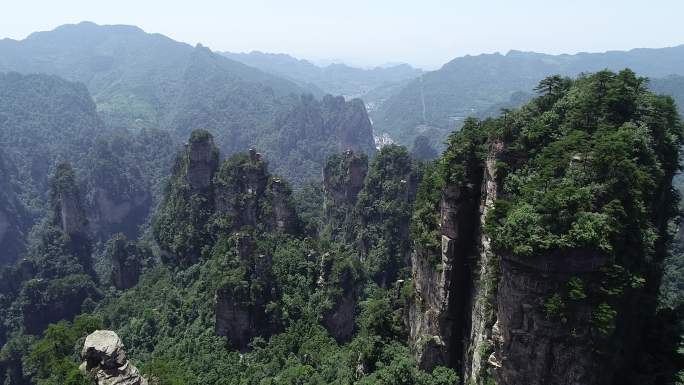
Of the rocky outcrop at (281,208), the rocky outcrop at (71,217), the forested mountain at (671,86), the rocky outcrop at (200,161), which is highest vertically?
the forested mountain at (671,86)

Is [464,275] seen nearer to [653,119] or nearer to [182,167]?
[653,119]

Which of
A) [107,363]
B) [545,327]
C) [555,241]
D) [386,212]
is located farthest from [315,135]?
[555,241]

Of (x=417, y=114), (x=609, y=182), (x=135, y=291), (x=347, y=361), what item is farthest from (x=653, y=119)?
(x=417, y=114)

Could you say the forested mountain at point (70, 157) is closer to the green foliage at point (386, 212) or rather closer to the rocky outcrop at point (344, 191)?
the rocky outcrop at point (344, 191)

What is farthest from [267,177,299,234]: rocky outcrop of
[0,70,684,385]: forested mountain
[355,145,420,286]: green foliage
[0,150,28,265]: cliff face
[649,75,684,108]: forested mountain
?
[649,75,684,108]: forested mountain

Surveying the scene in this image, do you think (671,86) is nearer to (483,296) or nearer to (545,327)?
(483,296)

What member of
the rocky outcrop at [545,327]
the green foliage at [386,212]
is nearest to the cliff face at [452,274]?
the rocky outcrop at [545,327]
